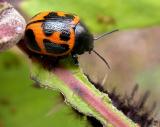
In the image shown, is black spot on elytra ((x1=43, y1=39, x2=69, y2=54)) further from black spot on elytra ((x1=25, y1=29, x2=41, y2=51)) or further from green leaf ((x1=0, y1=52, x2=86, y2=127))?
green leaf ((x1=0, y1=52, x2=86, y2=127))

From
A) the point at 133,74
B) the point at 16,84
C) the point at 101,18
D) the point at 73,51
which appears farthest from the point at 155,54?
the point at 73,51

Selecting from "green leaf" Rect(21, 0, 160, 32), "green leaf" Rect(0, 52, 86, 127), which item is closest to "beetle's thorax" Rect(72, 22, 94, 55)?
"green leaf" Rect(21, 0, 160, 32)

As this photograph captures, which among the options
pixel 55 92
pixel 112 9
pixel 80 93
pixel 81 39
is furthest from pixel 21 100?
pixel 80 93

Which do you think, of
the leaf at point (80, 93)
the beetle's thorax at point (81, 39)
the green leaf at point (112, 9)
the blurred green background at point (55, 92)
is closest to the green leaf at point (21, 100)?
the blurred green background at point (55, 92)

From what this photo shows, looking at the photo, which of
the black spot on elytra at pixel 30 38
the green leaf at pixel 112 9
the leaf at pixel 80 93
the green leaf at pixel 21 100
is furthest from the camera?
the green leaf at pixel 21 100

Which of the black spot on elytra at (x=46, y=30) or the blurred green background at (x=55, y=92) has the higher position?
the black spot on elytra at (x=46, y=30)

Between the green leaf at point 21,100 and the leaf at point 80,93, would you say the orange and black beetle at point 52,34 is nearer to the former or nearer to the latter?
the leaf at point 80,93
